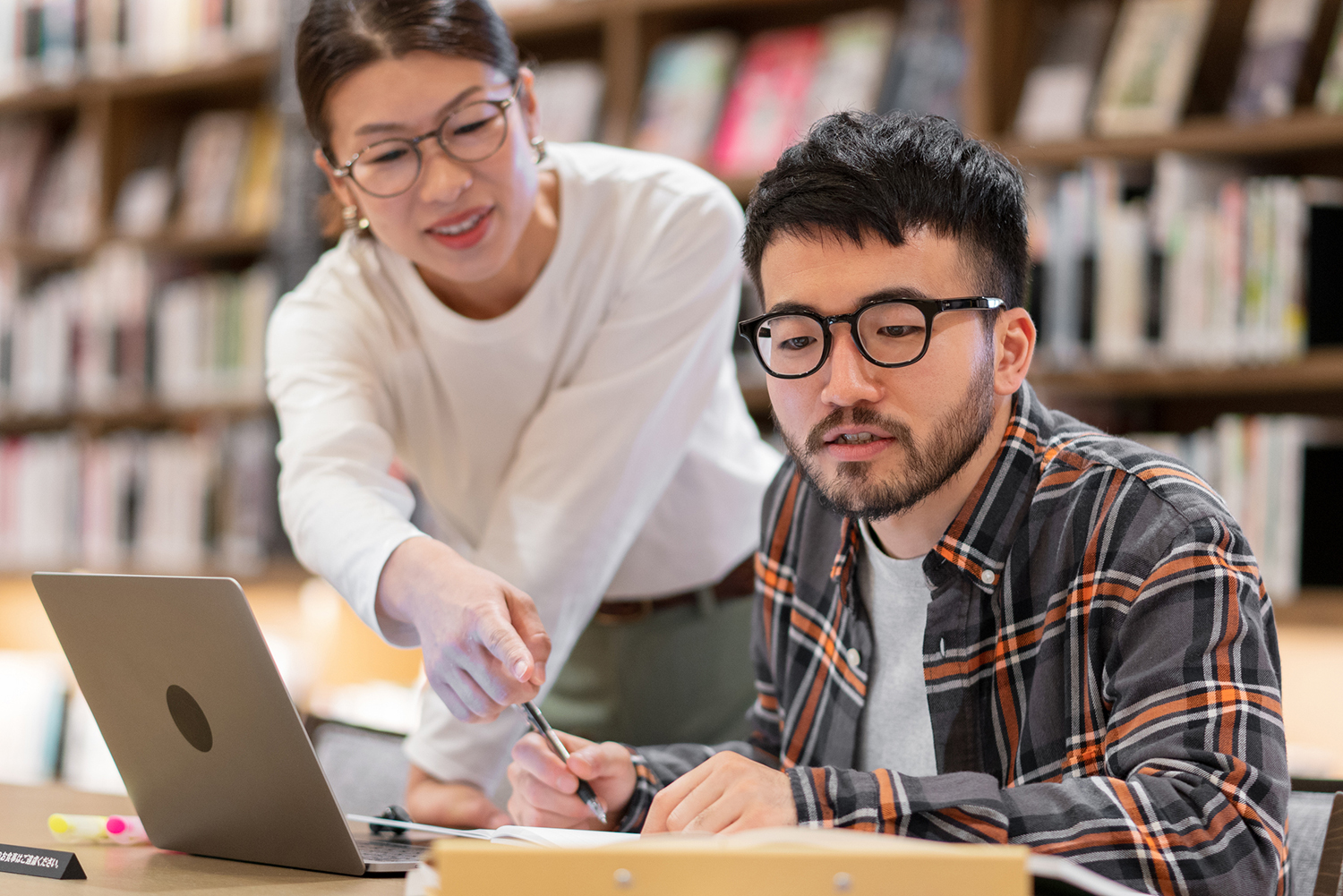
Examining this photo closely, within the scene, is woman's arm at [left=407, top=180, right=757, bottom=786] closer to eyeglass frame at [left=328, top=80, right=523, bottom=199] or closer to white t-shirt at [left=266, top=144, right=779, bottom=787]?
white t-shirt at [left=266, top=144, right=779, bottom=787]

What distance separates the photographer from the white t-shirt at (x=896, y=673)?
1.12 metres

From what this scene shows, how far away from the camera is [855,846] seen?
1.98ft

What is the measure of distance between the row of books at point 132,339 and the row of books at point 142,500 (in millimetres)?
113

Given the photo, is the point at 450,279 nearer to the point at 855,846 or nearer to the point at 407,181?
the point at 407,181

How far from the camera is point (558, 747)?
105 cm

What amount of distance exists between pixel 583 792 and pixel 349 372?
0.57 m

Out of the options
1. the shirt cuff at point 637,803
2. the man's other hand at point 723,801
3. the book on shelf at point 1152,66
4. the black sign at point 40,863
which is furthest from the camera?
the book on shelf at point 1152,66

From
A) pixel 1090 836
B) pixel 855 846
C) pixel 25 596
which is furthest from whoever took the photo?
pixel 25 596

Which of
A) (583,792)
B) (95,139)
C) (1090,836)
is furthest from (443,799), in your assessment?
(95,139)

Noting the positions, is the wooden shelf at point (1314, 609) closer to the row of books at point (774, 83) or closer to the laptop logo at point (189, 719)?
the row of books at point (774, 83)

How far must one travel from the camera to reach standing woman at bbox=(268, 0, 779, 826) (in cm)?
131

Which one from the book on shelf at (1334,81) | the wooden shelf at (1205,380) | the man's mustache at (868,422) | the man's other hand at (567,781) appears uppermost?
the book on shelf at (1334,81)

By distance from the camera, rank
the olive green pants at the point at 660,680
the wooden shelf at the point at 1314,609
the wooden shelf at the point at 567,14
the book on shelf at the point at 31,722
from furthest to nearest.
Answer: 1. the book on shelf at the point at 31,722
2. the wooden shelf at the point at 567,14
3. the wooden shelf at the point at 1314,609
4. the olive green pants at the point at 660,680

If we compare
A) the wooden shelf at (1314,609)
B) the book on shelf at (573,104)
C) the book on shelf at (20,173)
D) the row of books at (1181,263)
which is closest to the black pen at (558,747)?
the row of books at (1181,263)
